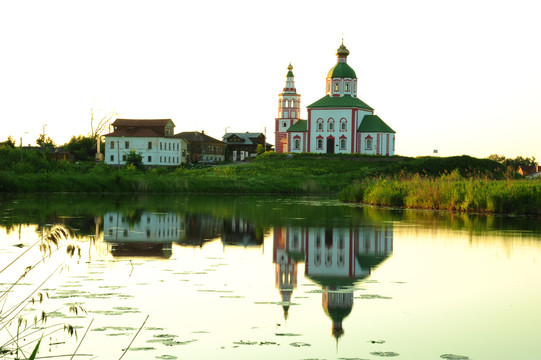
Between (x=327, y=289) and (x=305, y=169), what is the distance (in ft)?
205

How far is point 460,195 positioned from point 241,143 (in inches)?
4033

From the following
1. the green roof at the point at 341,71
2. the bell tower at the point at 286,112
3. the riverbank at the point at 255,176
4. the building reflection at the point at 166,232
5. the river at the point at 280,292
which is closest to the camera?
the river at the point at 280,292

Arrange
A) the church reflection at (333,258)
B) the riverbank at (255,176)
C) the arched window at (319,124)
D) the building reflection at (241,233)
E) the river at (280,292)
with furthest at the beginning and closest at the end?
1. the arched window at (319,124)
2. the riverbank at (255,176)
3. the building reflection at (241,233)
4. the church reflection at (333,258)
5. the river at (280,292)

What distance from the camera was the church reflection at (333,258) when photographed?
1171 cm

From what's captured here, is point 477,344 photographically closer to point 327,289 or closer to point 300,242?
point 327,289

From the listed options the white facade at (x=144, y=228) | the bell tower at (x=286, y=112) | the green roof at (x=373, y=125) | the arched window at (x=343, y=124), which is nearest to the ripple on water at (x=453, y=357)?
the white facade at (x=144, y=228)

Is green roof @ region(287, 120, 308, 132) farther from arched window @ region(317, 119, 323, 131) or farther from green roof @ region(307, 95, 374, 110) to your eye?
green roof @ region(307, 95, 374, 110)

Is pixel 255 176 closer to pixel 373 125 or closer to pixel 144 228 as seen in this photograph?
pixel 373 125

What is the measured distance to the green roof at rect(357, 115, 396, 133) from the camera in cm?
9262

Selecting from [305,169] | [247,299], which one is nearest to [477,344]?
[247,299]

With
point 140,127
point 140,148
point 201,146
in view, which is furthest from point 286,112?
point 140,148

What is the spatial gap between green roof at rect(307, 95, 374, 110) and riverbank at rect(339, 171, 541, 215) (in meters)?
49.9

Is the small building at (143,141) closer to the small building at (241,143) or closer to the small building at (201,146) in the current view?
the small building at (201,146)

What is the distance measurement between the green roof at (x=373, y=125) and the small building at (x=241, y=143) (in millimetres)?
41081
